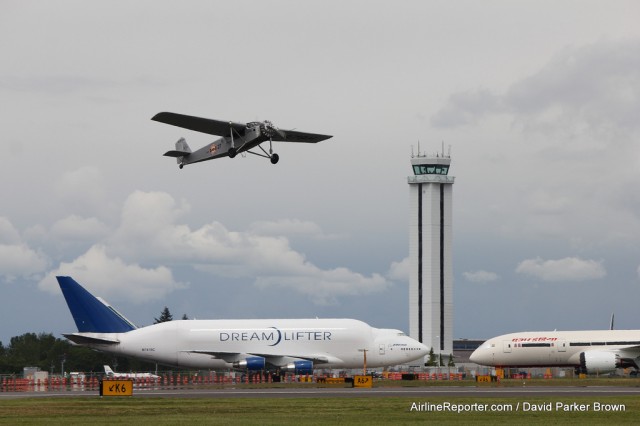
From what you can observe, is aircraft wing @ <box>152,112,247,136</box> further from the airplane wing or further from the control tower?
the control tower

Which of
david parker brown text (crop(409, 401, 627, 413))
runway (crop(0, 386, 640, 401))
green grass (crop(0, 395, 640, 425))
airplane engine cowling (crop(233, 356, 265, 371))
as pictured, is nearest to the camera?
green grass (crop(0, 395, 640, 425))

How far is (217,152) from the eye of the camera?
63.5m

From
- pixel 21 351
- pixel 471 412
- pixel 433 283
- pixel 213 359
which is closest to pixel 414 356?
pixel 213 359

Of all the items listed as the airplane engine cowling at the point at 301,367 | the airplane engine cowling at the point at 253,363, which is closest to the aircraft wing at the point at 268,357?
the airplane engine cowling at the point at 253,363

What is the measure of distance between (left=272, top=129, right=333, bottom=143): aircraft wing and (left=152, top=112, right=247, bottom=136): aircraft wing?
209 cm

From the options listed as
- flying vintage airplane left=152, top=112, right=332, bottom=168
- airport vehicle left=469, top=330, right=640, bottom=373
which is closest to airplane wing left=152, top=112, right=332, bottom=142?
flying vintage airplane left=152, top=112, right=332, bottom=168

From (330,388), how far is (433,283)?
111 m

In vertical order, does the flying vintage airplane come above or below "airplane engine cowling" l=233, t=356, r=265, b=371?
above

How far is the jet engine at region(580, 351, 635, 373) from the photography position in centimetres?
8694

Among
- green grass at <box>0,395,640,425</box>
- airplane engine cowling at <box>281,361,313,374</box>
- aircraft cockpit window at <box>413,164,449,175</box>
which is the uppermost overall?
aircraft cockpit window at <box>413,164,449,175</box>

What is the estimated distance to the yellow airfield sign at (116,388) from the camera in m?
58.0

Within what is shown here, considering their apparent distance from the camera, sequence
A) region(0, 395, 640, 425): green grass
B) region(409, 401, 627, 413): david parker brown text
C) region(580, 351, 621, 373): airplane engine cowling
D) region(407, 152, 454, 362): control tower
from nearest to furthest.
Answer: region(0, 395, 640, 425): green grass, region(409, 401, 627, 413): david parker brown text, region(580, 351, 621, 373): airplane engine cowling, region(407, 152, 454, 362): control tower

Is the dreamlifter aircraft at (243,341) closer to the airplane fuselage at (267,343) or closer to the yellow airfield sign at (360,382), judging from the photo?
the airplane fuselage at (267,343)

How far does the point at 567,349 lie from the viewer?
293ft
